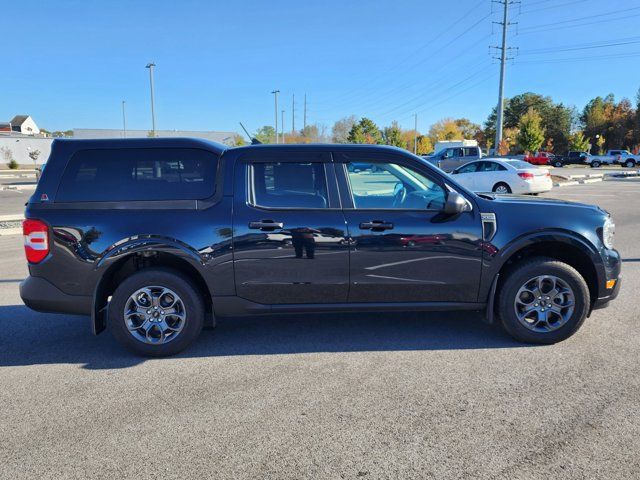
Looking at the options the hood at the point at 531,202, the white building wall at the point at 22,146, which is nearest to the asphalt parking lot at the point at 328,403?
the hood at the point at 531,202

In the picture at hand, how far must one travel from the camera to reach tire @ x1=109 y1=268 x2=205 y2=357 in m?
4.09

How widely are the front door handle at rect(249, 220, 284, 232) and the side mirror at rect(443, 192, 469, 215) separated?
142cm

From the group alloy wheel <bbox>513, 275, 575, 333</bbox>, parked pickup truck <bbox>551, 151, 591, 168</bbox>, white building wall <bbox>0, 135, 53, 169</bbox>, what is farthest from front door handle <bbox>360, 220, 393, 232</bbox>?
white building wall <bbox>0, 135, 53, 169</bbox>

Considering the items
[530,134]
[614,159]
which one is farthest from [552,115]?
[614,159]

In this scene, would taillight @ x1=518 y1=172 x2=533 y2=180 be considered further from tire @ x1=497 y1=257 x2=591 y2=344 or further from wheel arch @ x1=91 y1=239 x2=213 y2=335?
wheel arch @ x1=91 y1=239 x2=213 y2=335

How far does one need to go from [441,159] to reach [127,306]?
29162mm

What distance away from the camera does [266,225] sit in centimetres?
407

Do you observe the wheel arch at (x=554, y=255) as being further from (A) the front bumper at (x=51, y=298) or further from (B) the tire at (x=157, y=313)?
(A) the front bumper at (x=51, y=298)

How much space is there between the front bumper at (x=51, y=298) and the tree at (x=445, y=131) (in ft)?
351

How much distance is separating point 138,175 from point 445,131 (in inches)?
4482

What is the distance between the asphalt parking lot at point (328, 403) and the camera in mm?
2701

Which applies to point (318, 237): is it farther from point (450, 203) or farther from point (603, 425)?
point (603, 425)

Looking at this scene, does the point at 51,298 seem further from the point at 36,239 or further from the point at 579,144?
the point at 579,144

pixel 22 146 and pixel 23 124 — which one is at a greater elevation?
pixel 23 124
